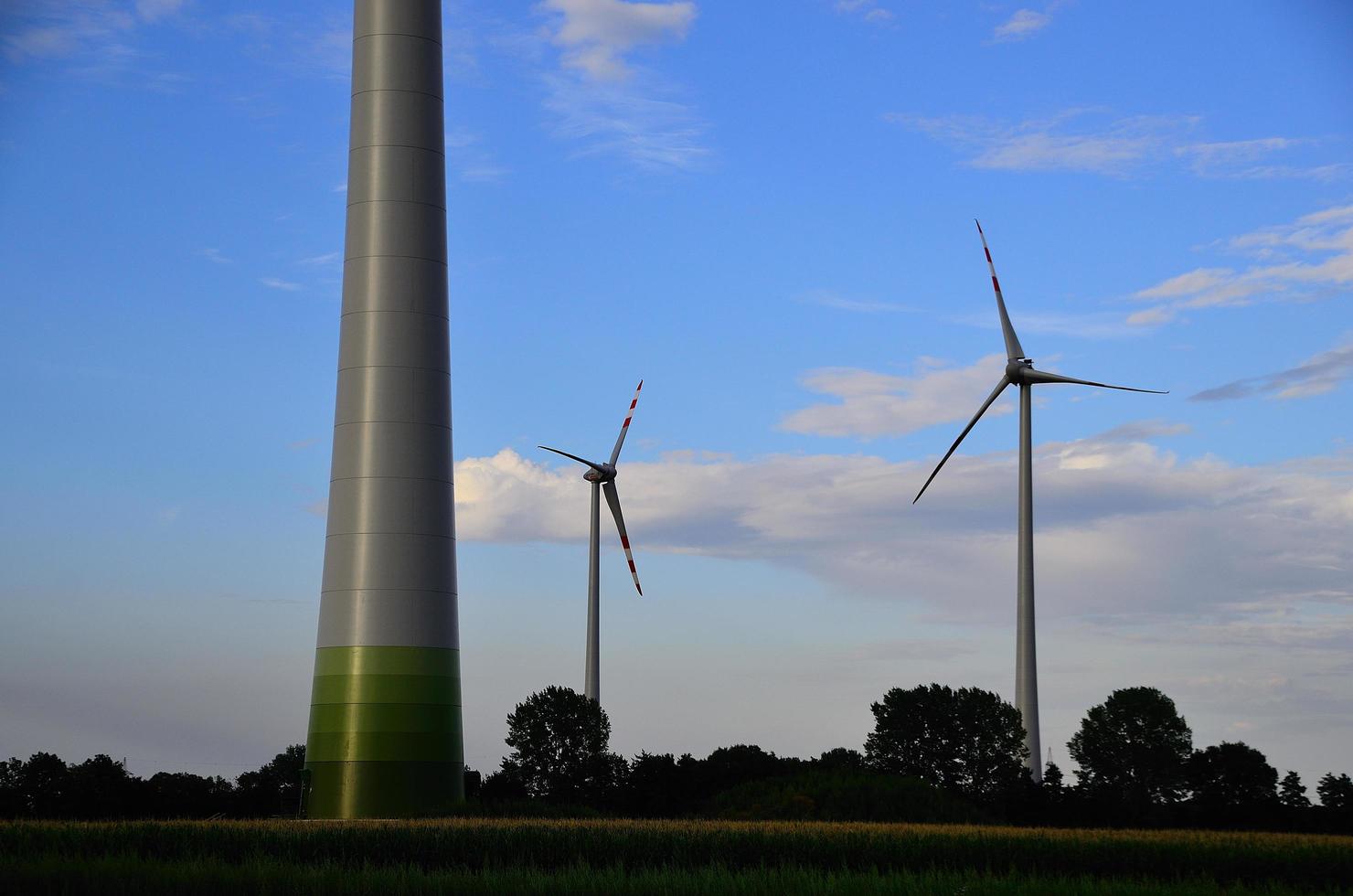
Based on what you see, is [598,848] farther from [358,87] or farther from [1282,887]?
[358,87]

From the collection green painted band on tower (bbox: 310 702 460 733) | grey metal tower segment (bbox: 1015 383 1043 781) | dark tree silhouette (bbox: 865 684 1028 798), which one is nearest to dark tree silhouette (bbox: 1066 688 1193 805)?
dark tree silhouette (bbox: 865 684 1028 798)

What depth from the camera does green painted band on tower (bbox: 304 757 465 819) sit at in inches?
2397

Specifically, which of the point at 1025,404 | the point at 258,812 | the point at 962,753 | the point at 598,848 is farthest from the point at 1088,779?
the point at 598,848

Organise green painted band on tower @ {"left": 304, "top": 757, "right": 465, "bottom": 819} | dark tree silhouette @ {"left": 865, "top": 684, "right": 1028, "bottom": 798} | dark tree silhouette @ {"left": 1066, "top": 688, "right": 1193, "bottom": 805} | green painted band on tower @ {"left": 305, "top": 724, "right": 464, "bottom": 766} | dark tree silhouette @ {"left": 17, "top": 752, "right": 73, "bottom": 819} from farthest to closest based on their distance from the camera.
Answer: dark tree silhouette @ {"left": 1066, "top": 688, "right": 1193, "bottom": 805}, dark tree silhouette @ {"left": 865, "top": 684, "right": 1028, "bottom": 798}, dark tree silhouette @ {"left": 17, "top": 752, "right": 73, "bottom": 819}, green painted band on tower @ {"left": 305, "top": 724, "right": 464, "bottom": 766}, green painted band on tower @ {"left": 304, "top": 757, "right": 465, "bottom": 819}

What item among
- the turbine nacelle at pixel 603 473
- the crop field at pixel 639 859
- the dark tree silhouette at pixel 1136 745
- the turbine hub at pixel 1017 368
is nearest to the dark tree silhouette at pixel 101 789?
the crop field at pixel 639 859

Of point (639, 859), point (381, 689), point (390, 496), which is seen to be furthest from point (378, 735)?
point (639, 859)

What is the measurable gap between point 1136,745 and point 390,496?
66.3 metres

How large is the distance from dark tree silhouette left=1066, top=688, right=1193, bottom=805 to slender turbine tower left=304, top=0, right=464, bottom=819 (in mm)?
57100

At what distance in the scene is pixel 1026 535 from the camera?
8156cm

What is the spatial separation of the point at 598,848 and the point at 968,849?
12051mm

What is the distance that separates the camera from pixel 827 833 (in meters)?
54.0

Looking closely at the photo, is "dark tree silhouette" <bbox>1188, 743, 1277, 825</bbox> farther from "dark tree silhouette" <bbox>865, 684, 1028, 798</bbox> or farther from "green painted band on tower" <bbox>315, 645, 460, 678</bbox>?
"green painted band on tower" <bbox>315, 645, 460, 678</bbox>

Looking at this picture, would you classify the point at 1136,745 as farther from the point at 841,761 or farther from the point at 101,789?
the point at 101,789

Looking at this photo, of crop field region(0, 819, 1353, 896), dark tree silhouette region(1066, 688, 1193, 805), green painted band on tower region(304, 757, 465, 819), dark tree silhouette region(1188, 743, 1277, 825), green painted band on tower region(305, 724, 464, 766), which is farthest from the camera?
dark tree silhouette region(1066, 688, 1193, 805)
